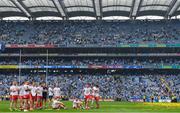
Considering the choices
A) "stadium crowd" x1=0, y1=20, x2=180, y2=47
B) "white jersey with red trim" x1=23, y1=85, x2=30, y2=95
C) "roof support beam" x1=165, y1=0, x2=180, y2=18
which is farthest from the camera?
"stadium crowd" x1=0, y1=20, x2=180, y2=47

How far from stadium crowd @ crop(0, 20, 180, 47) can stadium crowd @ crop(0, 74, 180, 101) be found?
6837 millimetres

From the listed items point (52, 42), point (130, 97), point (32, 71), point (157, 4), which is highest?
point (157, 4)

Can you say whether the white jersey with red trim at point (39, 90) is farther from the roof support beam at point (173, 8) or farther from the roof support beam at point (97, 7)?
the roof support beam at point (173, 8)

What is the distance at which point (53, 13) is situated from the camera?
3105 inches

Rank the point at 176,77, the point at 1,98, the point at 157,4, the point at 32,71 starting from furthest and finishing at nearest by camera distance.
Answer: the point at 32,71 < the point at 176,77 < the point at 157,4 < the point at 1,98

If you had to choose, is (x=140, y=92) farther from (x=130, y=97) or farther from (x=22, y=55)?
(x=22, y=55)

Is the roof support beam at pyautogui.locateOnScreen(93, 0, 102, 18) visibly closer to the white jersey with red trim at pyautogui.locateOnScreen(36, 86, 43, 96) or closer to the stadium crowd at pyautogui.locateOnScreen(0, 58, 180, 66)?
the stadium crowd at pyautogui.locateOnScreen(0, 58, 180, 66)

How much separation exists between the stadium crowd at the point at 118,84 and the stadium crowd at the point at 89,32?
684cm

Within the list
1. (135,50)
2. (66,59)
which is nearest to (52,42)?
(66,59)

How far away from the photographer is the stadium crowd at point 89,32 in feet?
264

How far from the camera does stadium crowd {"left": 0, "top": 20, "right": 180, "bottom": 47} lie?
80.4m

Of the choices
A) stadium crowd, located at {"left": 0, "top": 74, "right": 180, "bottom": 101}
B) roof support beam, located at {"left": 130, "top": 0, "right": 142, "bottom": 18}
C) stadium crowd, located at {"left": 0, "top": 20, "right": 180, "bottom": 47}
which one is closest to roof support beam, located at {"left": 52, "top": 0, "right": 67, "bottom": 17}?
stadium crowd, located at {"left": 0, "top": 20, "right": 180, "bottom": 47}

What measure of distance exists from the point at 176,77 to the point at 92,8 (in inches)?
825

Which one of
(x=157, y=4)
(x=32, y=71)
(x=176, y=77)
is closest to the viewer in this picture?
(x=157, y=4)
